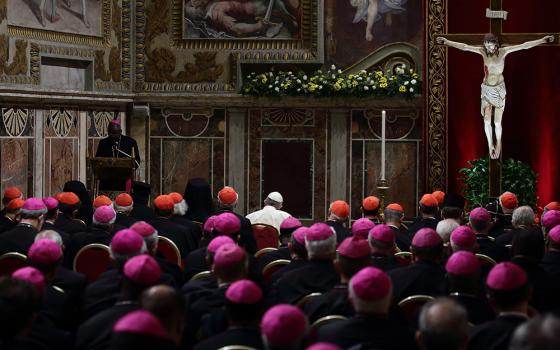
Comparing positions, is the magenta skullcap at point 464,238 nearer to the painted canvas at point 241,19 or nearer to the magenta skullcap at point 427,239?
the magenta skullcap at point 427,239

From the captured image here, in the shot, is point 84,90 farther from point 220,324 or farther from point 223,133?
Answer: point 220,324

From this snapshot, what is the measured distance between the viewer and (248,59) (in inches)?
733

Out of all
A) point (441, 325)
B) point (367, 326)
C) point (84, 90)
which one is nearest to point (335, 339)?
point (367, 326)

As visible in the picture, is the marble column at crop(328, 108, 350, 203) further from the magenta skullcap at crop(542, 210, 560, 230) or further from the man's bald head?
the man's bald head

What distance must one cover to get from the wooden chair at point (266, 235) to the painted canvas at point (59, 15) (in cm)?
599

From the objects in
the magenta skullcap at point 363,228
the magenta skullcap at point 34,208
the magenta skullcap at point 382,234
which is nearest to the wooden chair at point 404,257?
the magenta skullcap at point 363,228

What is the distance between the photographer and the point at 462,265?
664cm

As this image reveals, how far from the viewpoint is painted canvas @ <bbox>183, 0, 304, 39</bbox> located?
1861 cm

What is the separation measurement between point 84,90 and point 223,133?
8.04 feet

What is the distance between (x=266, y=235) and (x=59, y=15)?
6824mm

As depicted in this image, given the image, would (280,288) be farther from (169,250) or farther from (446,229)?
(169,250)

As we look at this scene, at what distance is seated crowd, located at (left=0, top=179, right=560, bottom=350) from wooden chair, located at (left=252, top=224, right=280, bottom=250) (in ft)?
0.22

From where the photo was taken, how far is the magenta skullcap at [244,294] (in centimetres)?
555

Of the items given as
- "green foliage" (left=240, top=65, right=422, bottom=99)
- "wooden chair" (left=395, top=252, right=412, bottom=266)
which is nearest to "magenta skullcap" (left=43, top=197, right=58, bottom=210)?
"wooden chair" (left=395, top=252, right=412, bottom=266)
